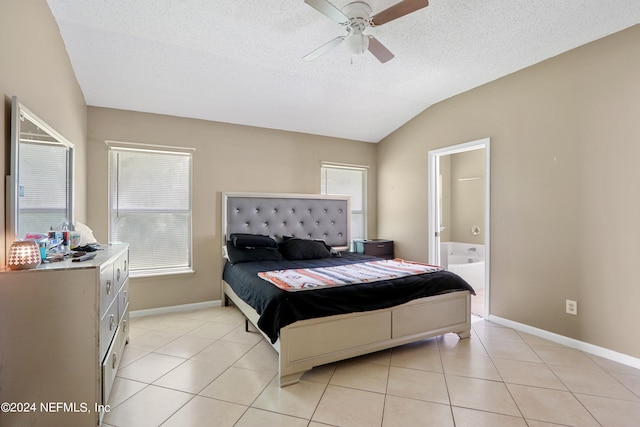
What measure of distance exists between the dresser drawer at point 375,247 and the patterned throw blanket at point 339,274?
1203mm

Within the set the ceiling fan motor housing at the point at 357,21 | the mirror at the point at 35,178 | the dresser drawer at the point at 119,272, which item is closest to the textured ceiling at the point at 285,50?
the ceiling fan motor housing at the point at 357,21

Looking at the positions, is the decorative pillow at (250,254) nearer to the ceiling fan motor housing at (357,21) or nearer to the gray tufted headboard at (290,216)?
the gray tufted headboard at (290,216)

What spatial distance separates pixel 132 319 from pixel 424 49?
394cm

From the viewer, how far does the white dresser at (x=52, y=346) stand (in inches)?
55.4

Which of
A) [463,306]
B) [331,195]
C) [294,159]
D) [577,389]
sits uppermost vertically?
[294,159]

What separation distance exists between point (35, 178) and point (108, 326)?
3.24 feet

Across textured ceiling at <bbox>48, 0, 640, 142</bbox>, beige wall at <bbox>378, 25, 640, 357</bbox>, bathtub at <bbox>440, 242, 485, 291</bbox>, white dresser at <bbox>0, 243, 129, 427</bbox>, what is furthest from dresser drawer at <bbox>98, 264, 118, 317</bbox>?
bathtub at <bbox>440, 242, 485, 291</bbox>

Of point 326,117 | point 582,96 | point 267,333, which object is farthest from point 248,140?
point 582,96

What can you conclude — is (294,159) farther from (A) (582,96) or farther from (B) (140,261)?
(A) (582,96)

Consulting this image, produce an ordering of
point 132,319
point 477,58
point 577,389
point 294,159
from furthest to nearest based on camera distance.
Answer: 1. point 294,159
2. point 132,319
3. point 477,58
4. point 577,389

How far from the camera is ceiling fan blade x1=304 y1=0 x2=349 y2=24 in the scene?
1739 millimetres

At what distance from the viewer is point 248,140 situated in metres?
3.97

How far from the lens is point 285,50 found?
2.63 m

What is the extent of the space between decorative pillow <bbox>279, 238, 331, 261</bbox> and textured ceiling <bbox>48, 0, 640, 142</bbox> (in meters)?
1.59
